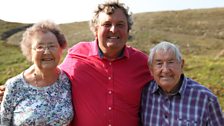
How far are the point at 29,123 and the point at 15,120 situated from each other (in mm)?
186

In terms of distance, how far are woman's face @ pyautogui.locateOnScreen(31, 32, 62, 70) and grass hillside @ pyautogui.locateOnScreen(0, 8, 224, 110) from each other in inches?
218

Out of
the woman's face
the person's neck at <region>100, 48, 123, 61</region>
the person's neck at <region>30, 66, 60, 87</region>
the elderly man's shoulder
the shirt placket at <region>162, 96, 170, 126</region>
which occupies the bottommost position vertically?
the shirt placket at <region>162, 96, 170, 126</region>

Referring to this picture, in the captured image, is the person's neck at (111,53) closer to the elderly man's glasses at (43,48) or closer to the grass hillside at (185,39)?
the elderly man's glasses at (43,48)

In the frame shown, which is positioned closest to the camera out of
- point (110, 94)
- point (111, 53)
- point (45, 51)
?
point (45, 51)

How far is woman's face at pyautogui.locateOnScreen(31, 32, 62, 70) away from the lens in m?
5.61

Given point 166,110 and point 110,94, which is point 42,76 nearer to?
point 110,94

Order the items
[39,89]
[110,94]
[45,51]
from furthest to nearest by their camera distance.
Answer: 1. [110,94]
2. [39,89]
3. [45,51]

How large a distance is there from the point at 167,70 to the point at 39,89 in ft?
5.44

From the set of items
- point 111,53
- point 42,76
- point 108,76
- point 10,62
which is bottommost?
point 10,62

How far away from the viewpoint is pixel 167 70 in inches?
227

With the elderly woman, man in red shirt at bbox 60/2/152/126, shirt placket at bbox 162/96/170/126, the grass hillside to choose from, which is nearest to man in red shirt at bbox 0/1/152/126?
man in red shirt at bbox 60/2/152/126

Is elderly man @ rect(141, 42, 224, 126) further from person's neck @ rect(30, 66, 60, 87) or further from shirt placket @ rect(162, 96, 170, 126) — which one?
person's neck @ rect(30, 66, 60, 87)

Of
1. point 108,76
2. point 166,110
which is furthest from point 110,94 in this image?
point 166,110

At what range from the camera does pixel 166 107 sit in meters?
5.83
